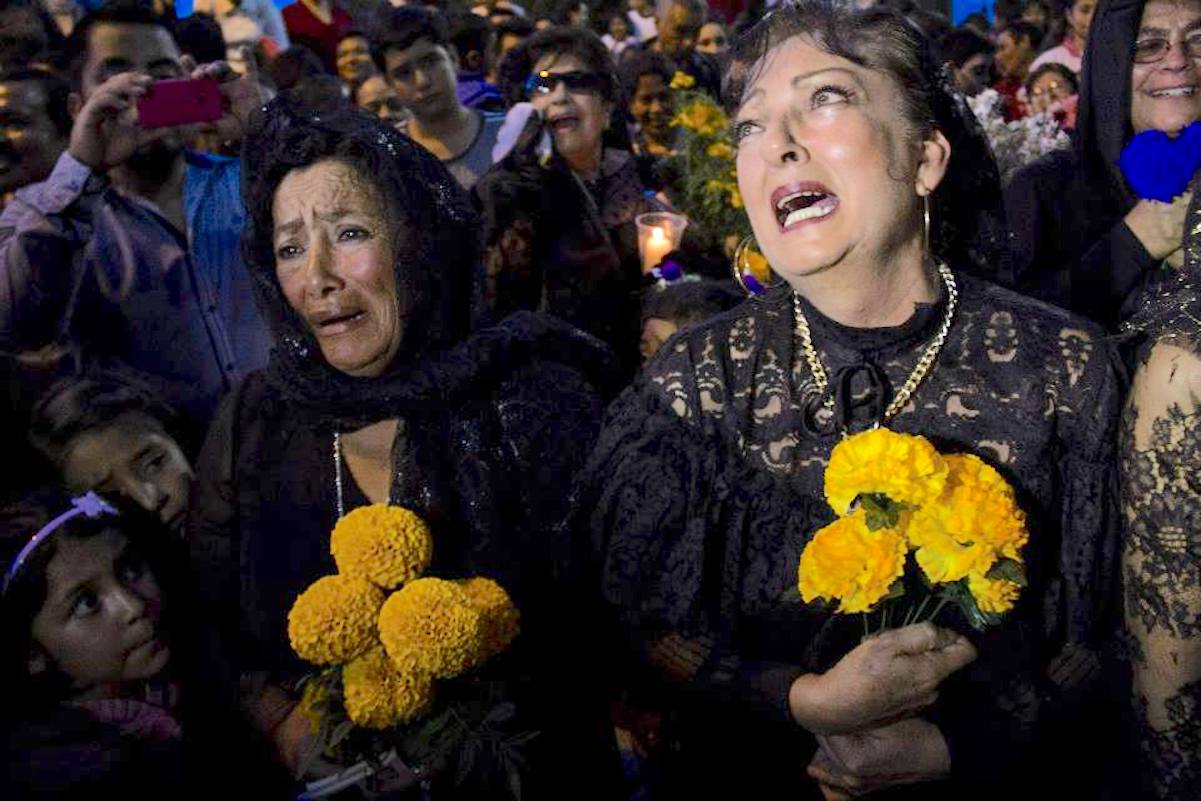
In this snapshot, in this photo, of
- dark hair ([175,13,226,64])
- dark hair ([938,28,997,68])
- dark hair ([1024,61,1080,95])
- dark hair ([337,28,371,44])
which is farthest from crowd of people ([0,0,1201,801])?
dark hair ([938,28,997,68])

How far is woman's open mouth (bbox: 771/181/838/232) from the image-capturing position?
6.59 ft

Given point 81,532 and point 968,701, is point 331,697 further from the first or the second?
point 968,701

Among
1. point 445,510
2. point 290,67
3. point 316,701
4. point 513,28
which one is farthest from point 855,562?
point 513,28

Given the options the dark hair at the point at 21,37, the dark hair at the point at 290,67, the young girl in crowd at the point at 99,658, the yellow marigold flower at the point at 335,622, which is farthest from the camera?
the dark hair at the point at 290,67

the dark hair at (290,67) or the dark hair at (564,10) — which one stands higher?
the dark hair at (564,10)

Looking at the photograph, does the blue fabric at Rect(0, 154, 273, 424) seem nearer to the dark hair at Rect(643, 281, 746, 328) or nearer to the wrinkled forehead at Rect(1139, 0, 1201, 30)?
the dark hair at Rect(643, 281, 746, 328)

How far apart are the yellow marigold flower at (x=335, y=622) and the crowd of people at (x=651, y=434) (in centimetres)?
20

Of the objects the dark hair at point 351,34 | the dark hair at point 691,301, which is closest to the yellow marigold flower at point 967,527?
the dark hair at point 691,301

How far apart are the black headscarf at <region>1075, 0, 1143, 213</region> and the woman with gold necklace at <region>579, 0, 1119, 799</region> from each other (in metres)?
1.29

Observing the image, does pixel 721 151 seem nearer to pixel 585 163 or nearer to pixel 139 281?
pixel 585 163

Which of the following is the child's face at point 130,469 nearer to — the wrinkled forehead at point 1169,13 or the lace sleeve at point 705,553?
the lace sleeve at point 705,553

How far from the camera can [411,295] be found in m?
2.54

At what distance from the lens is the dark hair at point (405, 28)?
510 cm

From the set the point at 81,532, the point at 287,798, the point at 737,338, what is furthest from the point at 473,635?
the point at 81,532
